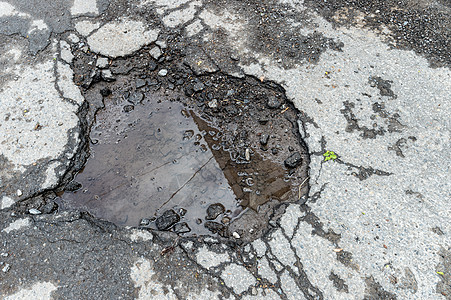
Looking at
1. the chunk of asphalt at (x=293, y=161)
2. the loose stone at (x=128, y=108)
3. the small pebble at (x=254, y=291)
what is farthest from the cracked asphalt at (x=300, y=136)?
the loose stone at (x=128, y=108)

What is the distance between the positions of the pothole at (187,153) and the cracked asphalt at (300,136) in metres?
0.10

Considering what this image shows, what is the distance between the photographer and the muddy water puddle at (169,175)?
2453mm

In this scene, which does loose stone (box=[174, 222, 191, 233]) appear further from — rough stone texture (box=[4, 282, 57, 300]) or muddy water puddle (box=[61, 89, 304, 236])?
rough stone texture (box=[4, 282, 57, 300])

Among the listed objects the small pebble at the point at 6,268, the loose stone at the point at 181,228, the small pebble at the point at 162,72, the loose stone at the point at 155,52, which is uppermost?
the loose stone at the point at 155,52

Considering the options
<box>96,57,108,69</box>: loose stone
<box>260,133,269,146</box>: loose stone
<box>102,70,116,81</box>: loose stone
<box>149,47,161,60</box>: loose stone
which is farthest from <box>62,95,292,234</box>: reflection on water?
<box>149,47,161,60</box>: loose stone

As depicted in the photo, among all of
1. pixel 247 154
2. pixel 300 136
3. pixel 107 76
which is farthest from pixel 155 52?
pixel 300 136

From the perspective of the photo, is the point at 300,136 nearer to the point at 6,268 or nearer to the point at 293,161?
the point at 293,161

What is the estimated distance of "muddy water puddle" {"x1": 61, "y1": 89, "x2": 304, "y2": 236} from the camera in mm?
2453

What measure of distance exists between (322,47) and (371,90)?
0.75m

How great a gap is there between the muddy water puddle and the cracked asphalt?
15 cm

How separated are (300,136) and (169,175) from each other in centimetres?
124

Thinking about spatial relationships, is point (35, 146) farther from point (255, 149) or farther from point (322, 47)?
point (322, 47)

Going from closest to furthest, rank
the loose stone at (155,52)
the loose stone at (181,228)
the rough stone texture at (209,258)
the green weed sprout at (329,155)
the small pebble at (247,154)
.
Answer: the rough stone texture at (209,258)
the loose stone at (181,228)
the green weed sprout at (329,155)
the small pebble at (247,154)
the loose stone at (155,52)

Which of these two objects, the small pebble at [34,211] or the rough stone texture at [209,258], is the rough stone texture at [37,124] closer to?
the small pebble at [34,211]
